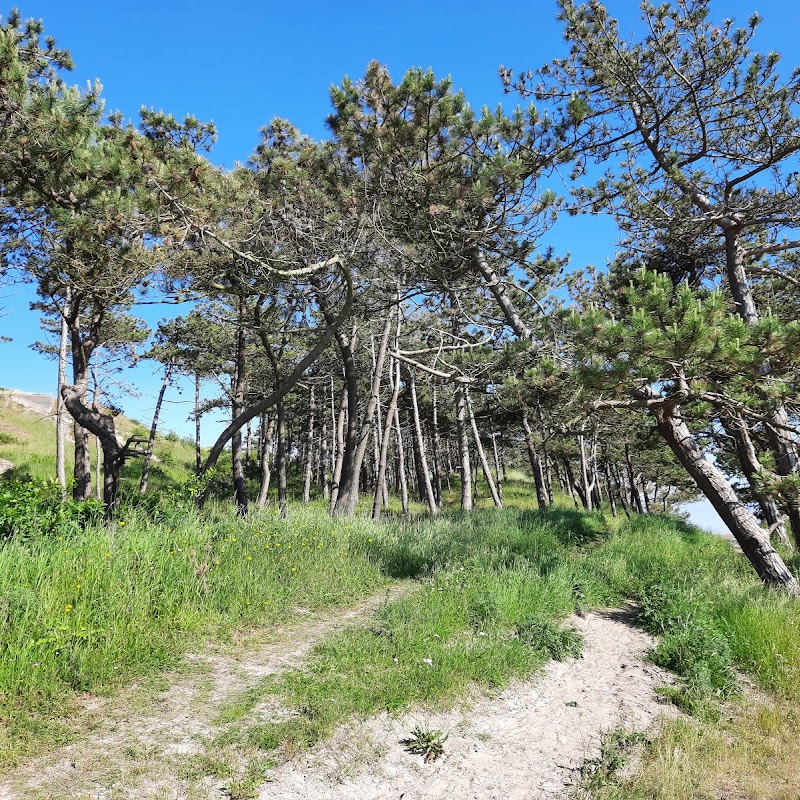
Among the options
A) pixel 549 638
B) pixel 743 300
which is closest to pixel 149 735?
pixel 549 638

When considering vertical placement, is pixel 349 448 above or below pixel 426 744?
above

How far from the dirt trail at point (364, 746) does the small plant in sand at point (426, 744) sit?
44mm

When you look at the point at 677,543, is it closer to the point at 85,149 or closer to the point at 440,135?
the point at 440,135

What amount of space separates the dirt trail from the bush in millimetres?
2707

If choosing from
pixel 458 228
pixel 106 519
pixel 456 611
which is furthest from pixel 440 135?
pixel 106 519

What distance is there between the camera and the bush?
5625mm

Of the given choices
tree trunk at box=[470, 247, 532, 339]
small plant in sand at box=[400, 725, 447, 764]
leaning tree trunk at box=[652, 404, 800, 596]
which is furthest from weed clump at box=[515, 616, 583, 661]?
tree trunk at box=[470, 247, 532, 339]

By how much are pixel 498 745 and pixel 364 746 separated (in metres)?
0.95

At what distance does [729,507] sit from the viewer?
6961 millimetres

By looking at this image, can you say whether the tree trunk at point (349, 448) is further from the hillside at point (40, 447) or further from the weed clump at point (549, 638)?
the hillside at point (40, 447)

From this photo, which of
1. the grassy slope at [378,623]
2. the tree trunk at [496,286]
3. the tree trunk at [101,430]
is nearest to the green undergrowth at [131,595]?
the grassy slope at [378,623]

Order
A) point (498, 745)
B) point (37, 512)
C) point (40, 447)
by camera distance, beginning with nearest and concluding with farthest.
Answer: point (498, 745)
point (37, 512)
point (40, 447)

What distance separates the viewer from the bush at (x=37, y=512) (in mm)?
5625

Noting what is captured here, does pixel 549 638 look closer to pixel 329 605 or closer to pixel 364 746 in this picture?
pixel 364 746
